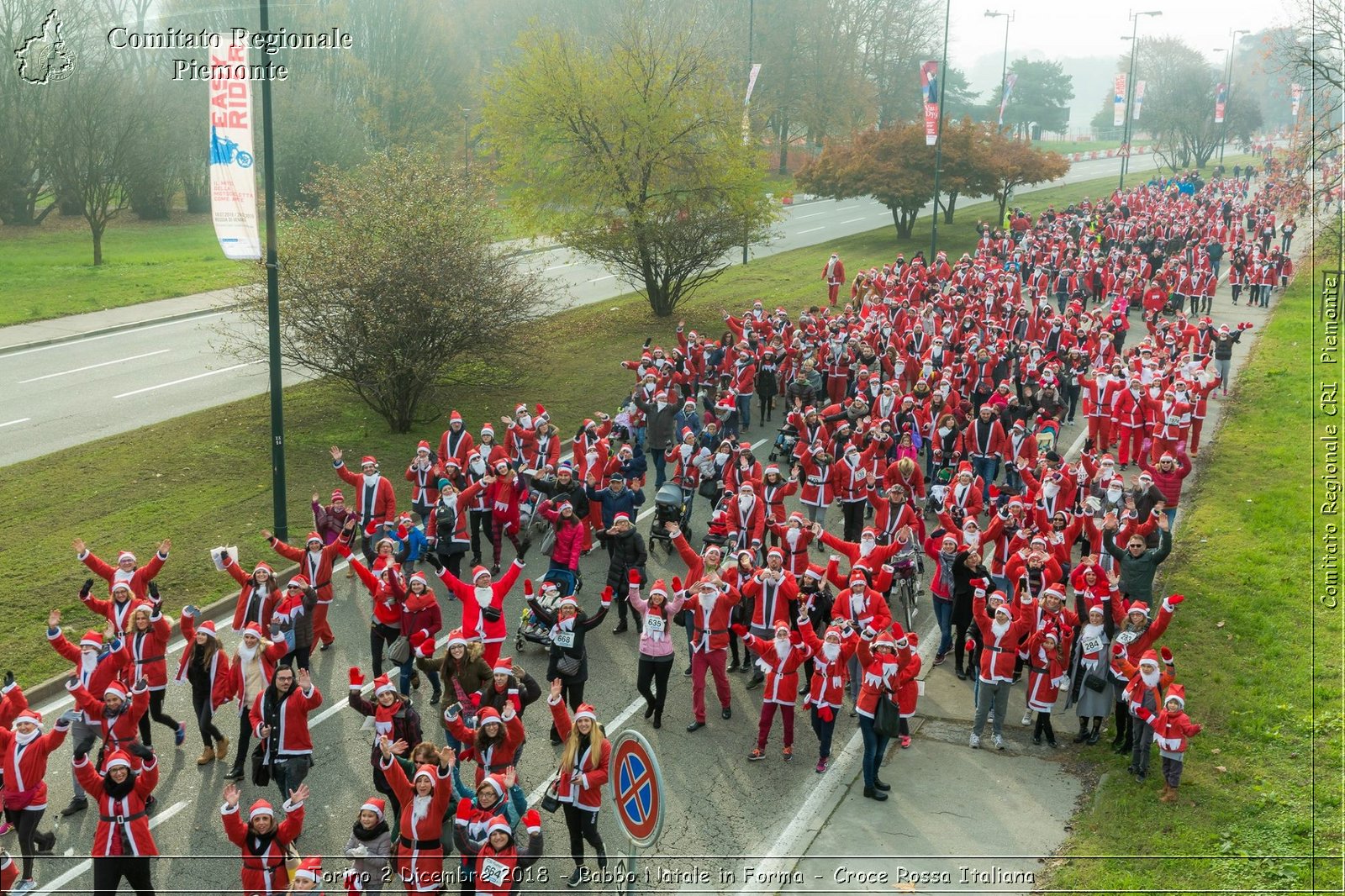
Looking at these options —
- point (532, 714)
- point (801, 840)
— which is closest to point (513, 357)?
point (532, 714)

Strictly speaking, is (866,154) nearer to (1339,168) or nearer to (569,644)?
(1339,168)

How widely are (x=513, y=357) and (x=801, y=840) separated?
17.4 meters

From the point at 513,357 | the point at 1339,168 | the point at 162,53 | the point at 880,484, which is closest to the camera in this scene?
the point at 880,484

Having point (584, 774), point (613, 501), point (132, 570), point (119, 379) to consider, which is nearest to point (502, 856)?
point (584, 774)

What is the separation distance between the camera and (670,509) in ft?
50.3

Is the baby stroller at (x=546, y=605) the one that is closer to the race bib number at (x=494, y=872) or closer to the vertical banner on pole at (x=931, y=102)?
the race bib number at (x=494, y=872)

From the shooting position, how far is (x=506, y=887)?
306 inches

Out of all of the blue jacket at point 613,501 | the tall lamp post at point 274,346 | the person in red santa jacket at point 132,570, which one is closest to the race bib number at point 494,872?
the person in red santa jacket at point 132,570

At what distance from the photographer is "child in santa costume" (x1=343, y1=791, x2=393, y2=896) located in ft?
25.8

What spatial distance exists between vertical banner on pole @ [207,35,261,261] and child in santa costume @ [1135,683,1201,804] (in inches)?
471

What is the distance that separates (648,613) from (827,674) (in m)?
1.75

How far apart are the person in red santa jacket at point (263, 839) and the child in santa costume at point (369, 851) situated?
0.44 m

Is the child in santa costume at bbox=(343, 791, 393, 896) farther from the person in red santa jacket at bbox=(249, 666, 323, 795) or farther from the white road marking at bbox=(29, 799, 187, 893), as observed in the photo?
the white road marking at bbox=(29, 799, 187, 893)

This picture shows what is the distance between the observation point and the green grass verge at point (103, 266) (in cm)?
3323
